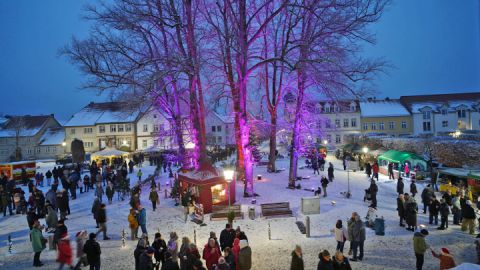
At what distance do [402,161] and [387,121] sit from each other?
32866 mm

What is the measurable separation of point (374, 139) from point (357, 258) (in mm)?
31345

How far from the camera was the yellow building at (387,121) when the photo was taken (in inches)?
2135

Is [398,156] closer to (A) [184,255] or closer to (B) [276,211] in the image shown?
(B) [276,211]

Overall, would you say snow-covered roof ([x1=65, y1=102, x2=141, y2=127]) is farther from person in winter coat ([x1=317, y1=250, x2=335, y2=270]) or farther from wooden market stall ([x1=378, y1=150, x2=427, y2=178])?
person in winter coat ([x1=317, y1=250, x2=335, y2=270])

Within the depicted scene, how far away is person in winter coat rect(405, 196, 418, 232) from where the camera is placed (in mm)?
12195

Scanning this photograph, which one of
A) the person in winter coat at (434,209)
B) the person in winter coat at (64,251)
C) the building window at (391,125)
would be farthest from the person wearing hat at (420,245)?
the building window at (391,125)

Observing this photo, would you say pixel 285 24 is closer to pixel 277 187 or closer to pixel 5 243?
pixel 277 187

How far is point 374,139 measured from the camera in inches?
1508

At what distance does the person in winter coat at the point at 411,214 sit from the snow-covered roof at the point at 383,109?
45.4m

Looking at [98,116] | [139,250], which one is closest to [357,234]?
[139,250]

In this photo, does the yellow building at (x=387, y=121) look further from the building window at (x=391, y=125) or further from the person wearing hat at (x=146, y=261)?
the person wearing hat at (x=146, y=261)

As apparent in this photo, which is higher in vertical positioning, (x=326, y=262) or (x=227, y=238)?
(x=326, y=262)

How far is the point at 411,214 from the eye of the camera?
12391mm

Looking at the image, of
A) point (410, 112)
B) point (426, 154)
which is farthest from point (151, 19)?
point (410, 112)
